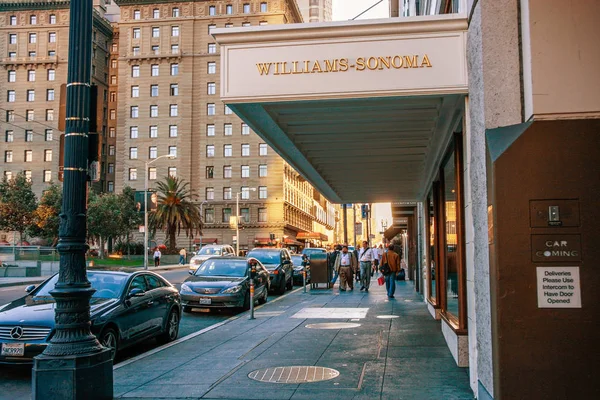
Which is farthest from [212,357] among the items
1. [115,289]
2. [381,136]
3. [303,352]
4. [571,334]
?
[571,334]

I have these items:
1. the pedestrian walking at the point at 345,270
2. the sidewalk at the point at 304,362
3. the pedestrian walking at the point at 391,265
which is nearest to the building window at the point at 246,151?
the pedestrian walking at the point at 345,270

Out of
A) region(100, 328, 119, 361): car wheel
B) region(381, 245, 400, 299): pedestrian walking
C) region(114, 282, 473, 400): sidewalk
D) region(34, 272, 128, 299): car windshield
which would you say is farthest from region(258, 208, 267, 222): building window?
region(100, 328, 119, 361): car wheel

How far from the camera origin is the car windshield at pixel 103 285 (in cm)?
984

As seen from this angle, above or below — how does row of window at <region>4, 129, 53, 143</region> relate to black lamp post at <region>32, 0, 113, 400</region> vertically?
above

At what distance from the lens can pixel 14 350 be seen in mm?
8039

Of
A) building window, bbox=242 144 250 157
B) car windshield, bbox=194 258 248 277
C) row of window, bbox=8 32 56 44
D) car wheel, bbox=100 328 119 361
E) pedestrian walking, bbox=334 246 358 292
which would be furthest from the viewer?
row of window, bbox=8 32 56 44

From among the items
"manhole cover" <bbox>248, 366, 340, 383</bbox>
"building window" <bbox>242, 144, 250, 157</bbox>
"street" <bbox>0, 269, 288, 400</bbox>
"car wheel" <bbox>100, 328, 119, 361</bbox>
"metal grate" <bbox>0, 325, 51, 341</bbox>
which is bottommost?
"street" <bbox>0, 269, 288, 400</bbox>

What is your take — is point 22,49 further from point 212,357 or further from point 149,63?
point 212,357

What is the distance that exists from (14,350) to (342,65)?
577 centimetres

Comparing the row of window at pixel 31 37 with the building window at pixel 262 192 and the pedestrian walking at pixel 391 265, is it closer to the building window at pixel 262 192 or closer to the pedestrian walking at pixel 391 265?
the building window at pixel 262 192

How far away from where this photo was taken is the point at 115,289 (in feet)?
32.9

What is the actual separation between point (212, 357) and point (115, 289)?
7.19 feet

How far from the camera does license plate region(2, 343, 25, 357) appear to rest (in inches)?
316

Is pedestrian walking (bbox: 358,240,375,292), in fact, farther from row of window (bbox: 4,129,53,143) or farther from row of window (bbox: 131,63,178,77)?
row of window (bbox: 4,129,53,143)
